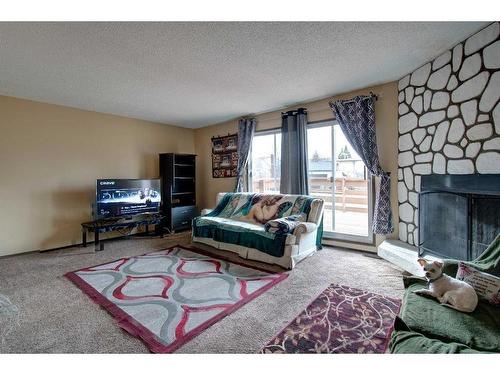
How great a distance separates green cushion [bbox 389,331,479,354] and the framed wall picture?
4.17 meters

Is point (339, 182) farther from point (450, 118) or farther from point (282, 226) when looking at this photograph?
point (450, 118)

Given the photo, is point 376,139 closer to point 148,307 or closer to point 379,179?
point 379,179

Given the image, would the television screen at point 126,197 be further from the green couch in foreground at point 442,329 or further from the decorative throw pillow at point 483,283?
the decorative throw pillow at point 483,283

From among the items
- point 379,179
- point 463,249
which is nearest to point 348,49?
point 379,179

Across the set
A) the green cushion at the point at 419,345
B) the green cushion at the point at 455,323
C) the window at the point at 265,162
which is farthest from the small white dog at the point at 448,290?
the window at the point at 265,162

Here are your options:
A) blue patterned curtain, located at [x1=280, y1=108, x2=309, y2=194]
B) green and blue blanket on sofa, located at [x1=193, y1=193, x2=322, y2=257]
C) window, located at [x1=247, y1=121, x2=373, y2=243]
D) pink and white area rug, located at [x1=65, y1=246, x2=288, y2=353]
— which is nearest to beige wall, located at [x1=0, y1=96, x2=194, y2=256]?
pink and white area rug, located at [x1=65, y1=246, x2=288, y2=353]

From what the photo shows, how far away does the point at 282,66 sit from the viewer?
2.63 meters

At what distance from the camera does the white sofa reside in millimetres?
2895

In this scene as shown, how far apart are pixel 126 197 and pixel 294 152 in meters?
3.03

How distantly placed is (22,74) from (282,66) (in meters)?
2.96

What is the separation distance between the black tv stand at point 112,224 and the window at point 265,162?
201cm

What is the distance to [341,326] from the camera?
1748mm

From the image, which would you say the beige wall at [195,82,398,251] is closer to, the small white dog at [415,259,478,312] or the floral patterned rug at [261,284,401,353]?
the floral patterned rug at [261,284,401,353]
